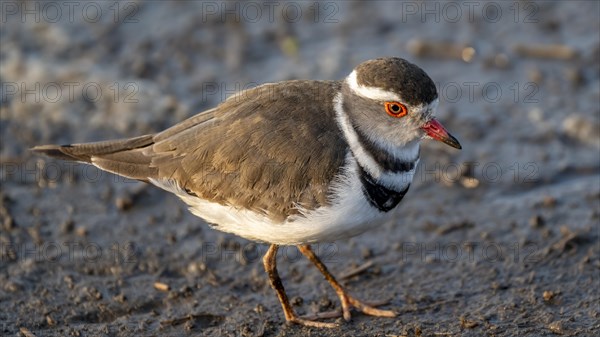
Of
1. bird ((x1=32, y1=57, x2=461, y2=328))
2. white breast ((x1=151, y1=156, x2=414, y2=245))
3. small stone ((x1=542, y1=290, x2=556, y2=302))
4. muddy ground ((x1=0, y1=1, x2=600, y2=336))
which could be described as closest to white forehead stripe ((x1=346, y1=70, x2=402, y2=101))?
bird ((x1=32, y1=57, x2=461, y2=328))

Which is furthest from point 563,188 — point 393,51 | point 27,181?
point 27,181

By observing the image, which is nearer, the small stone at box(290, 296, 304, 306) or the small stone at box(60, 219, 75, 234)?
the small stone at box(290, 296, 304, 306)

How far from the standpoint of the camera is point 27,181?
888cm

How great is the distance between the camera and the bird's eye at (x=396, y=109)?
651cm

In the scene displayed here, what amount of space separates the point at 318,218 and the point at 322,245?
1.71 m

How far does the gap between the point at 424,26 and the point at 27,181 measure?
4.91m

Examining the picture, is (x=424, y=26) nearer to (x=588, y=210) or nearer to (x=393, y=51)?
(x=393, y=51)

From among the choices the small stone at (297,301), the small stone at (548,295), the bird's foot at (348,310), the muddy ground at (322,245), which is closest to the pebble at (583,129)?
the muddy ground at (322,245)

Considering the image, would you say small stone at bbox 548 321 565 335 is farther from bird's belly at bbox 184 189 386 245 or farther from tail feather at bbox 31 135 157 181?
tail feather at bbox 31 135 157 181

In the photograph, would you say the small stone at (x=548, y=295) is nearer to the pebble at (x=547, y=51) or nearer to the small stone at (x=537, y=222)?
the small stone at (x=537, y=222)

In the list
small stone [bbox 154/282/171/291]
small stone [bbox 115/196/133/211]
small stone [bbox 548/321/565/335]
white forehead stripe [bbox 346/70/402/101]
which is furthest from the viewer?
small stone [bbox 115/196/133/211]

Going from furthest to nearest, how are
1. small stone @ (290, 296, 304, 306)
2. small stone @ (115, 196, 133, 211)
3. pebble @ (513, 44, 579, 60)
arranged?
pebble @ (513, 44, 579, 60) < small stone @ (115, 196, 133, 211) < small stone @ (290, 296, 304, 306)

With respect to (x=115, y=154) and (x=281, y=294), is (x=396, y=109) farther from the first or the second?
(x=115, y=154)

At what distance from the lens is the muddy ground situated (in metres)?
7.16
